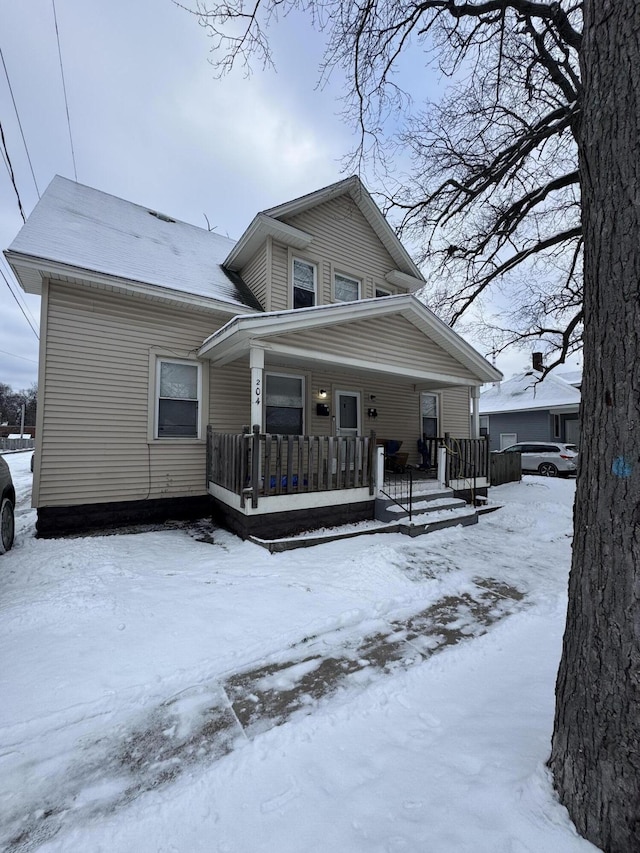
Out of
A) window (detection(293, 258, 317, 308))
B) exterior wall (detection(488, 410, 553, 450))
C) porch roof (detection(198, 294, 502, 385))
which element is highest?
window (detection(293, 258, 317, 308))

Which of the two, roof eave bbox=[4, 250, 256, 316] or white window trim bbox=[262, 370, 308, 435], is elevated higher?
roof eave bbox=[4, 250, 256, 316]

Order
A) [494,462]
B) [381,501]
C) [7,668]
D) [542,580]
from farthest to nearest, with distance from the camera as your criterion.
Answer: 1. [494,462]
2. [381,501]
3. [542,580]
4. [7,668]

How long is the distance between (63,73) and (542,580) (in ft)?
40.4

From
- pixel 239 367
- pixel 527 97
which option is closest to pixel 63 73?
pixel 239 367

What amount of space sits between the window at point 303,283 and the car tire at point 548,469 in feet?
44.5

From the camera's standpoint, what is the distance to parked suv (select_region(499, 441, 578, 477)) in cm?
1584

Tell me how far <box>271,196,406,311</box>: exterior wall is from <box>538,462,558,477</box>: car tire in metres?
11.6

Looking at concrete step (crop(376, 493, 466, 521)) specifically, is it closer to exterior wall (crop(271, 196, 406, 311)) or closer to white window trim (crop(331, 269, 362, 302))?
exterior wall (crop(271, 196, 406, 311))

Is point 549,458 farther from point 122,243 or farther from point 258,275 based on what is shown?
point 122,243

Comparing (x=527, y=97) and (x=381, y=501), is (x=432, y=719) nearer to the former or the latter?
(x=381, y=501)

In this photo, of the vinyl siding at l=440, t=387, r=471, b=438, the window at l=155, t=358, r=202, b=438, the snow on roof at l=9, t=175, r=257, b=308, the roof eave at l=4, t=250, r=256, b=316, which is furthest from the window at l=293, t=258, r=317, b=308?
the vinyl siding at l=440, t=387, r=471, b=438

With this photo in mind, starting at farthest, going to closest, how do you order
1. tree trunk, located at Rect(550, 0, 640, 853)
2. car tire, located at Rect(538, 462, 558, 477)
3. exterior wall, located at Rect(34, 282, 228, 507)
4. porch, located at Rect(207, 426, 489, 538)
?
car tire, located at Rect(538, 462, 558, 477) < exterior wall, located at Rect(34, 282, 228, 507) < porch, located at Rect(207, 426, 489, 538) < tree trunk, located at Rect(550, 0, 640, 853)

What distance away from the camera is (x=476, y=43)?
552 cm

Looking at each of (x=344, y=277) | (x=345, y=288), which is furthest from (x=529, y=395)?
(x=344, y=277)
